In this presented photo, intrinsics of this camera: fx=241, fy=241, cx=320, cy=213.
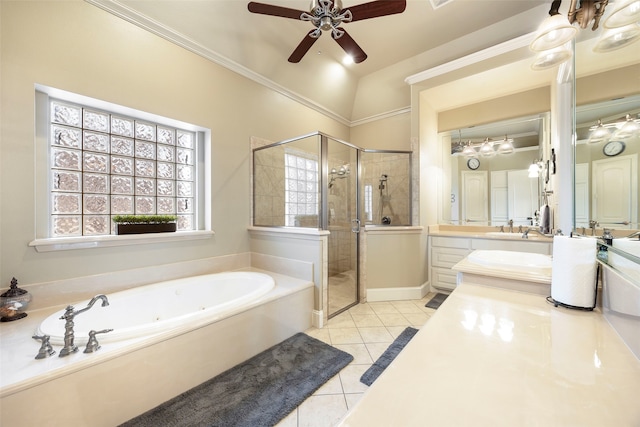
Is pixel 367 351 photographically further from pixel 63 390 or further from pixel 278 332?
pixel 63 390

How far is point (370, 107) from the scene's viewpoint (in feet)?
12.9

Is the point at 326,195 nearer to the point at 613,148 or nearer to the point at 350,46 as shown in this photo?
the point at 350,46

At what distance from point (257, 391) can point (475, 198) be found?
338cm

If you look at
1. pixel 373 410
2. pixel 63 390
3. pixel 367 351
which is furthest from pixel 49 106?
pixel 367 351

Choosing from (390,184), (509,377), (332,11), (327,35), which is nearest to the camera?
(509,377)

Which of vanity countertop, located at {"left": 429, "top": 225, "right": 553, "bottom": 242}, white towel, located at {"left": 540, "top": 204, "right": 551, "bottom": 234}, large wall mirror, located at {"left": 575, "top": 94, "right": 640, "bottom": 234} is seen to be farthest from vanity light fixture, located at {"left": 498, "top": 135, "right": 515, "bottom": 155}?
large wall mirror, located at {"left": 575, "top": 94, "right": 640, "bottom": 234}

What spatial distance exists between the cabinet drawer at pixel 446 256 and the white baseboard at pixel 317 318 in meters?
1.81

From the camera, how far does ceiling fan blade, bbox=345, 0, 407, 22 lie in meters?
1.78

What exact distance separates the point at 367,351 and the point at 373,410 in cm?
174

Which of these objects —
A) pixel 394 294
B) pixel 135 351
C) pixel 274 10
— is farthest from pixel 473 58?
pixel 135 351

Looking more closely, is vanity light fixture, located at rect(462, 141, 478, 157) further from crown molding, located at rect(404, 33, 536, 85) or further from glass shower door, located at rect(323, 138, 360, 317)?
glass shower door, located at rect(323, 138, 360, 317)

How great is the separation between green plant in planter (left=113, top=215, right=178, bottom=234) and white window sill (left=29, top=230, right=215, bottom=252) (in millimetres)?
48

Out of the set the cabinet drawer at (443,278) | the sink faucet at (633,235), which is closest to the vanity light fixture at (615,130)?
the sink faucet at (633,235)

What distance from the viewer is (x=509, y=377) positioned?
532mm
